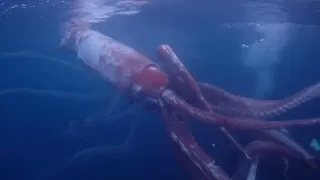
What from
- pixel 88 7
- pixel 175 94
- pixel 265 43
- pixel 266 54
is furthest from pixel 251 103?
pixel 266 54

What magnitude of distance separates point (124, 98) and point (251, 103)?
2859 mm

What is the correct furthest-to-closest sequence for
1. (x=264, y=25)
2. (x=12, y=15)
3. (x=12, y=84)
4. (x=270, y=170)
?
(x=12, y=84) < (x=264, y=25) < (x=12, y=15) < (x=270, y=170)

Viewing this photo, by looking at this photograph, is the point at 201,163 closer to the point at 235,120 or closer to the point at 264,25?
the point at 235,120

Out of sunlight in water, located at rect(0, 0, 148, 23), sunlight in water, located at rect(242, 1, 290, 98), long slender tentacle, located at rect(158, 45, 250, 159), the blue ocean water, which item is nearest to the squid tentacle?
long slender tentacle, located at rect(158, 45, 250, 159)

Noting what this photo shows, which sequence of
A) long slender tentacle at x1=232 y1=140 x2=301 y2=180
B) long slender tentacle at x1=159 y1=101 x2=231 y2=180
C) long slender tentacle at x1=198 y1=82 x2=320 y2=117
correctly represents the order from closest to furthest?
1. long slender tentacle at x1=159 y1=101 x2=231 y2=180
2. long slender tentacle at x1=198 y1=82 x2=320 y2=117
3. long slender tentacle at x1=232 y1=140 x2=301 y2=180

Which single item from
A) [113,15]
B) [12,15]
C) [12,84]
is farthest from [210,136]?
[12,84]

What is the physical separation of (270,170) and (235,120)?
4298 millimetres

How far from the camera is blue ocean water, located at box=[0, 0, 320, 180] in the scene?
13336 mm

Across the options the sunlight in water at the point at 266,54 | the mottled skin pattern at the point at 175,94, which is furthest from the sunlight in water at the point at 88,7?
the sunlight in water at the point at 266,54

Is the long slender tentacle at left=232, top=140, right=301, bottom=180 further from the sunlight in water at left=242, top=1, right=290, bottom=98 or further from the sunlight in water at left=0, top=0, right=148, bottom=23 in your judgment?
the sunlight in water at left=242, top=1, right=290, bottom=98

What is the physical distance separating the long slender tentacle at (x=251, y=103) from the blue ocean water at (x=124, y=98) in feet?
3.68

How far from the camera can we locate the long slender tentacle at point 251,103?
6594 mm

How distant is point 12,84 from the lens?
26.4 meters

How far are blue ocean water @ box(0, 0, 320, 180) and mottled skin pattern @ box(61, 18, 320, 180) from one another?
1211mm
